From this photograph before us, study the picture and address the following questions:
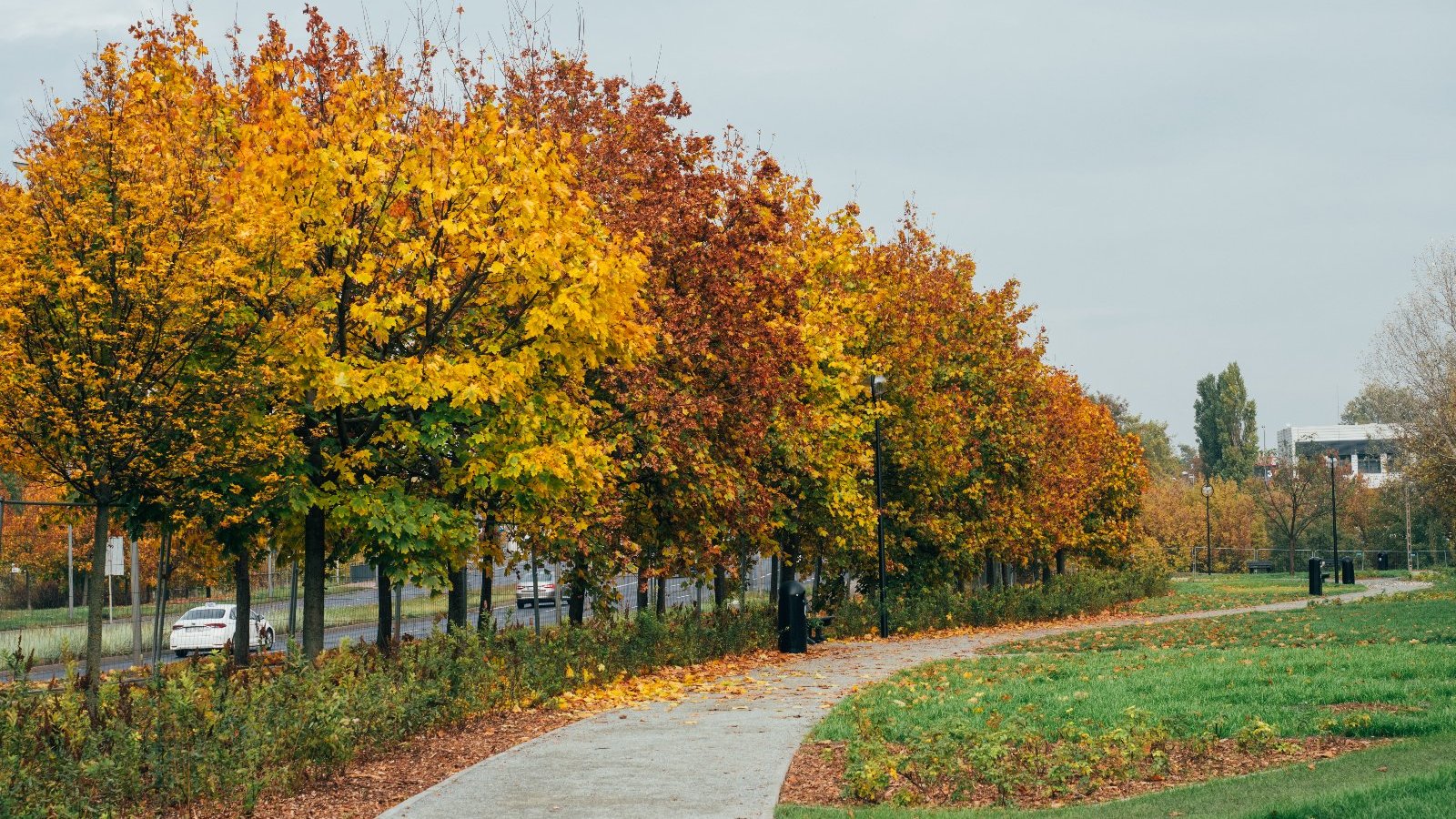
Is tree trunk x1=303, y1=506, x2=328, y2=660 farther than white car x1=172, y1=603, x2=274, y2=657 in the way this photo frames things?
No

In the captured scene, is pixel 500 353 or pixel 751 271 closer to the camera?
pixel 500 353

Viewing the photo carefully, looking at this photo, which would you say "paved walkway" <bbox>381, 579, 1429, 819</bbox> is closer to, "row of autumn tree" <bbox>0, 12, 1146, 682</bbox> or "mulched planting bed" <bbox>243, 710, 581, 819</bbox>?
"mulched planting bed" <bbox>243, 710, 581, 819</bbox>

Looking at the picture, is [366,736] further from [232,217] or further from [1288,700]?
[1288,700]

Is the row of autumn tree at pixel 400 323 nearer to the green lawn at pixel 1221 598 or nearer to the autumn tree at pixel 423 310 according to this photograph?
the autumn tree at pixel 423 310

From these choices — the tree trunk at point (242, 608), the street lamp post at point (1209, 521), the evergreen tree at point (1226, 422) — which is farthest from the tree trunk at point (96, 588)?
the evergreen tree at point (1226, 422)

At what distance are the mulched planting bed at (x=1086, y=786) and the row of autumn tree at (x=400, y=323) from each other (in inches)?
176

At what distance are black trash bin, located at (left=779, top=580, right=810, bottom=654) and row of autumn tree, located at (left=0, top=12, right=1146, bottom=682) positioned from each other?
1.14 metres

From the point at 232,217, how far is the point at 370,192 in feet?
6.57

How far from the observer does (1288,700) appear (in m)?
12.1

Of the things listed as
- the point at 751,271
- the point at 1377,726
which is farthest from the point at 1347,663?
the point at 751,271

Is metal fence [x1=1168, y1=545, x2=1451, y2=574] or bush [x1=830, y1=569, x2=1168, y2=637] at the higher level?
bush [x1=830, y1=569, x2=1168, y2=637]

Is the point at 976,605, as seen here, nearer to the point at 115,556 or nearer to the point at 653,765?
the point at 115,556

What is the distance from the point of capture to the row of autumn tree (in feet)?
34.1

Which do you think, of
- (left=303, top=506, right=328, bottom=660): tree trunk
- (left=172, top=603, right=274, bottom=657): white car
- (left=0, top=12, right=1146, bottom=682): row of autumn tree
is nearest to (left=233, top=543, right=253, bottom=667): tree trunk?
(left=0, top=12, right=1146, bottom=682): row of autumn tree
